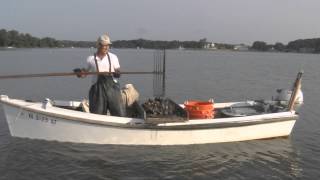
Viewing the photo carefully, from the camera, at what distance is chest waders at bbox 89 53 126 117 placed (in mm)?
9695

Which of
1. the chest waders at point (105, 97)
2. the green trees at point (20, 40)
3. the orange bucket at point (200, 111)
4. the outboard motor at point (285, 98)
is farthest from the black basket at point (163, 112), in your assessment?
the green trees at point (20, 40)

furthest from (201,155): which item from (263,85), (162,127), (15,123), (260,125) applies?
(263,85)

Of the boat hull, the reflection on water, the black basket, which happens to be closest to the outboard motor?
the reflection on water

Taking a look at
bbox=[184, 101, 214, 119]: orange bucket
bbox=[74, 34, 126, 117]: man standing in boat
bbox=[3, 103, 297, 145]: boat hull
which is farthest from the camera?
bbox=[184, 101, 214, 119]: orange bucket

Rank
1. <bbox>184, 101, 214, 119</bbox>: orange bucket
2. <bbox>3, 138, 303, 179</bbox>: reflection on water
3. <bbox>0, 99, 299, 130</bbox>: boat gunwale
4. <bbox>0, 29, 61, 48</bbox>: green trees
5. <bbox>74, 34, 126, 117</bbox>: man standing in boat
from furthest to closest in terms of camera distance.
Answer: <bbox>0, 29, 61, 48</bbox>: green trees → <bbox>184, 101, 214, 119</bbox>: orange bucket → <bbox>0, 99, 299, 130</bbox>: boat gunwale → <bbox>74, 34, 126, 117</bbox>: man standing in boat → <bbox>3, 138, 303, 179</bbox>: reflection on water

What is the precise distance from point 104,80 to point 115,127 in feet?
3.57

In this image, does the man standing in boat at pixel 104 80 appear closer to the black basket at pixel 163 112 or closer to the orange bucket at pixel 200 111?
the black basket at pixel 163 112

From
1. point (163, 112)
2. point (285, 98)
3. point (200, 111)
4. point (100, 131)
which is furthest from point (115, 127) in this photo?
point (285, 98)

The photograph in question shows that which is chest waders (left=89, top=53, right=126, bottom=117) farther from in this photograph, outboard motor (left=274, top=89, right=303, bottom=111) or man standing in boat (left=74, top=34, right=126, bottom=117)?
outboard motor (left=274, top=89, right=303, bottom=111)

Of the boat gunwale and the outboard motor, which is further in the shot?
the outboard motor

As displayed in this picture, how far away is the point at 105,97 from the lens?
32.2ft

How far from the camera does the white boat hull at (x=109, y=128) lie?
9742 mm

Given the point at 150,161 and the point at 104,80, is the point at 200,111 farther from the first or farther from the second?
the point at 104,80

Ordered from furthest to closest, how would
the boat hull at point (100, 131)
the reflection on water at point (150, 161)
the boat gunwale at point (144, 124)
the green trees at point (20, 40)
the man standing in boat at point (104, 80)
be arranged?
the green trees at point (20, 40) < the boat hull at point (100, 131) < the boat gunwale at point (144, 124) < the man standing in boat at point (104, 80) < the reflection on water at point (150, 161)
